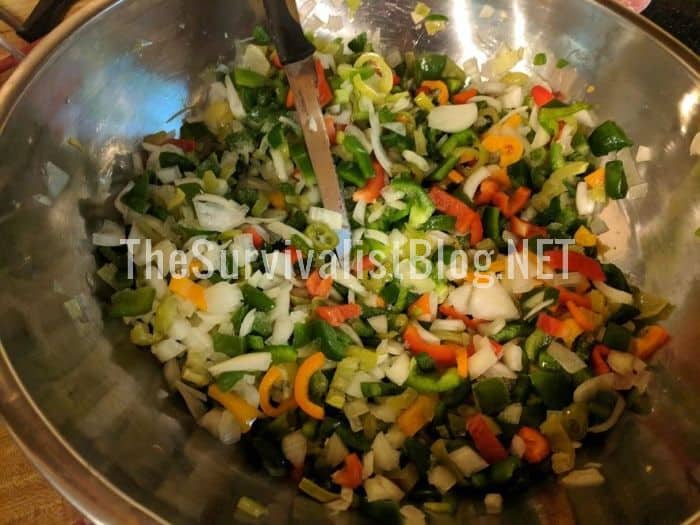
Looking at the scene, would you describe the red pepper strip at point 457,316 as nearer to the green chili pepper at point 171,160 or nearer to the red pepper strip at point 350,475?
the red pepper strip at point 350,475

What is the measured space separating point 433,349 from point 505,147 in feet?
2.37

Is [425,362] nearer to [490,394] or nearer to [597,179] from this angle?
[490,394]

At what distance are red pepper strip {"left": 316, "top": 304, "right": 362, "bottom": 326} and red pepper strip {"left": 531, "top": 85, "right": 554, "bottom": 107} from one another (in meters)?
0.94

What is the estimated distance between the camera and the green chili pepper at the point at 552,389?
64.9 inches

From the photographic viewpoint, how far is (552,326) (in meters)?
A: 1.72

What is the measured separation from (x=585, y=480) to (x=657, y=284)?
64cm

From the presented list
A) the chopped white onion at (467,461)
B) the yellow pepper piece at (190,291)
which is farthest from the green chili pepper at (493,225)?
the yellow pepper piece at (190,291)

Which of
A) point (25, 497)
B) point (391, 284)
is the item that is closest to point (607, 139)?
point (391, 284)

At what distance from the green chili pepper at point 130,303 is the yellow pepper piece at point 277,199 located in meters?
0.50

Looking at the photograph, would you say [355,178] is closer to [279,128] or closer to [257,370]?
[279,128]

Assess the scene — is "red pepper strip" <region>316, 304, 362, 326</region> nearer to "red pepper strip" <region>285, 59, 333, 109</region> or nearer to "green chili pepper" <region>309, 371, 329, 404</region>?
"green chili pepper" <region>309, 371, 329, 404</region>

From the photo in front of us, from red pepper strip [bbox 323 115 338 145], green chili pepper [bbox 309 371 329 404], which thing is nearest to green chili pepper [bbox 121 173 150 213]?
red pepper strip [bbox 323 115 338 145]

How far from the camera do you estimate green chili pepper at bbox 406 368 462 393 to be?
1.63 metres

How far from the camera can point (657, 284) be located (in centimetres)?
183
